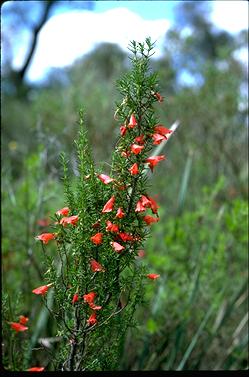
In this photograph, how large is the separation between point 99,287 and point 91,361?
9.6 inches

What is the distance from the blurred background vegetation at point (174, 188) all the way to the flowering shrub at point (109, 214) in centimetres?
19

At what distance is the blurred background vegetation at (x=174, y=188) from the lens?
2.31 m

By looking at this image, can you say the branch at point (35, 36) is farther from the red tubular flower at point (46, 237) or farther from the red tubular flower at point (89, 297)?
the red tubular flower at point (89, 297)

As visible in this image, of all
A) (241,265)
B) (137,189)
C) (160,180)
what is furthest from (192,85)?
(137,189)

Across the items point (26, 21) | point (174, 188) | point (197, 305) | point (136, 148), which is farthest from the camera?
point (174, 188)

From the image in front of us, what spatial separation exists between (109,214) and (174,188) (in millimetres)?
3553

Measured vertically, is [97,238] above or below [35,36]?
below

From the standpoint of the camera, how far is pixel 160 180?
15.7 feet

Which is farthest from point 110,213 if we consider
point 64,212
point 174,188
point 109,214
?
point 174,188

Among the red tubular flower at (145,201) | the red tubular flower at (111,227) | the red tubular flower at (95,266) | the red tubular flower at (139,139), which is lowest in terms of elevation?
the red tubular flower at (95,266)

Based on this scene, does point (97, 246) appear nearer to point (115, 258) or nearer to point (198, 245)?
point (115, 258)

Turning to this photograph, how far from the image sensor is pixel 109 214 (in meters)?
1.23

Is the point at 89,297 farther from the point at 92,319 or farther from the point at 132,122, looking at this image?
the point at 132,122

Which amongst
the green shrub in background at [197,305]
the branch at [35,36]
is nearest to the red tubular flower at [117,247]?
the green shrub in background at [197,305]
